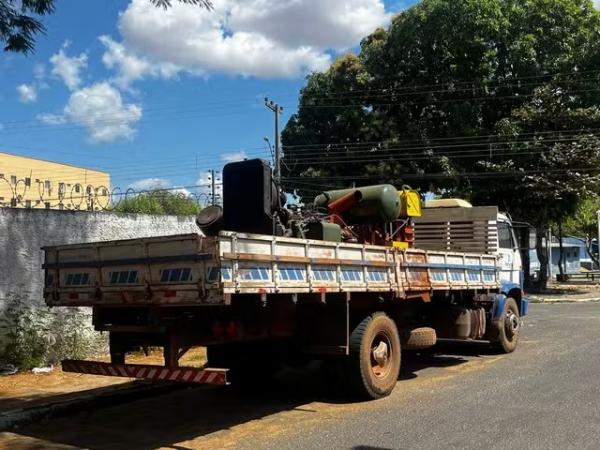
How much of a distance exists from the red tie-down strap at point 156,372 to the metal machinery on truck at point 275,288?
0.01m

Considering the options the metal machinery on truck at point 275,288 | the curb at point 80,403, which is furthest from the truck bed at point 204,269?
the curb at point 80,403

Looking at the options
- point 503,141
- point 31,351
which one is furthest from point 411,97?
point 31,351

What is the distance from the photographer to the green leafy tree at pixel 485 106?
88.1ft

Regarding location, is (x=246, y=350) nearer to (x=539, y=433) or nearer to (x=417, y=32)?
(x=539, y=433)

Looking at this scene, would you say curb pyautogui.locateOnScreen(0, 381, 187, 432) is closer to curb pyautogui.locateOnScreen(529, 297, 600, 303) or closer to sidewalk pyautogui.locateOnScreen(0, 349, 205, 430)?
sidewalk pyautogui.locateOnScreen(0, 349, 205, 430)

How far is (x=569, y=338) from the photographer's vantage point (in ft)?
44.3

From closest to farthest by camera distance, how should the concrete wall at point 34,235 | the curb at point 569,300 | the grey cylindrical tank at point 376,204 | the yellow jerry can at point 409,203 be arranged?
the grey cylindrical tank at point 376,204
the concrete wall at point 34,235
the yellow jerry can at point 409,203
the curb at point 569,300

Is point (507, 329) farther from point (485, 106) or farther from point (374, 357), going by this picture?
point (485, 106)

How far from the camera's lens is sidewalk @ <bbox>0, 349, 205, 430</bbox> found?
7.43 m

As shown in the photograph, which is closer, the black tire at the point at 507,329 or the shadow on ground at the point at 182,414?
the shadow on ground at the point at 182,414

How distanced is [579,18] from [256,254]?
86.7ft

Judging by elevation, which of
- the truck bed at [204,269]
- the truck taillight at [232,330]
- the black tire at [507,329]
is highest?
the truck bed at [204,269]

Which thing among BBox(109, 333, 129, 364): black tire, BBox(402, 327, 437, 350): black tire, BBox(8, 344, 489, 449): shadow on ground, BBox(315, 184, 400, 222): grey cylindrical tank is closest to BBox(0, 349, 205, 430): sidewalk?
BBox(8, 344, 489, 449): shadow on ground

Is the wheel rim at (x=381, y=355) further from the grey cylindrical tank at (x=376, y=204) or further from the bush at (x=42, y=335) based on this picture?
the bush at (x=42, y=335)
